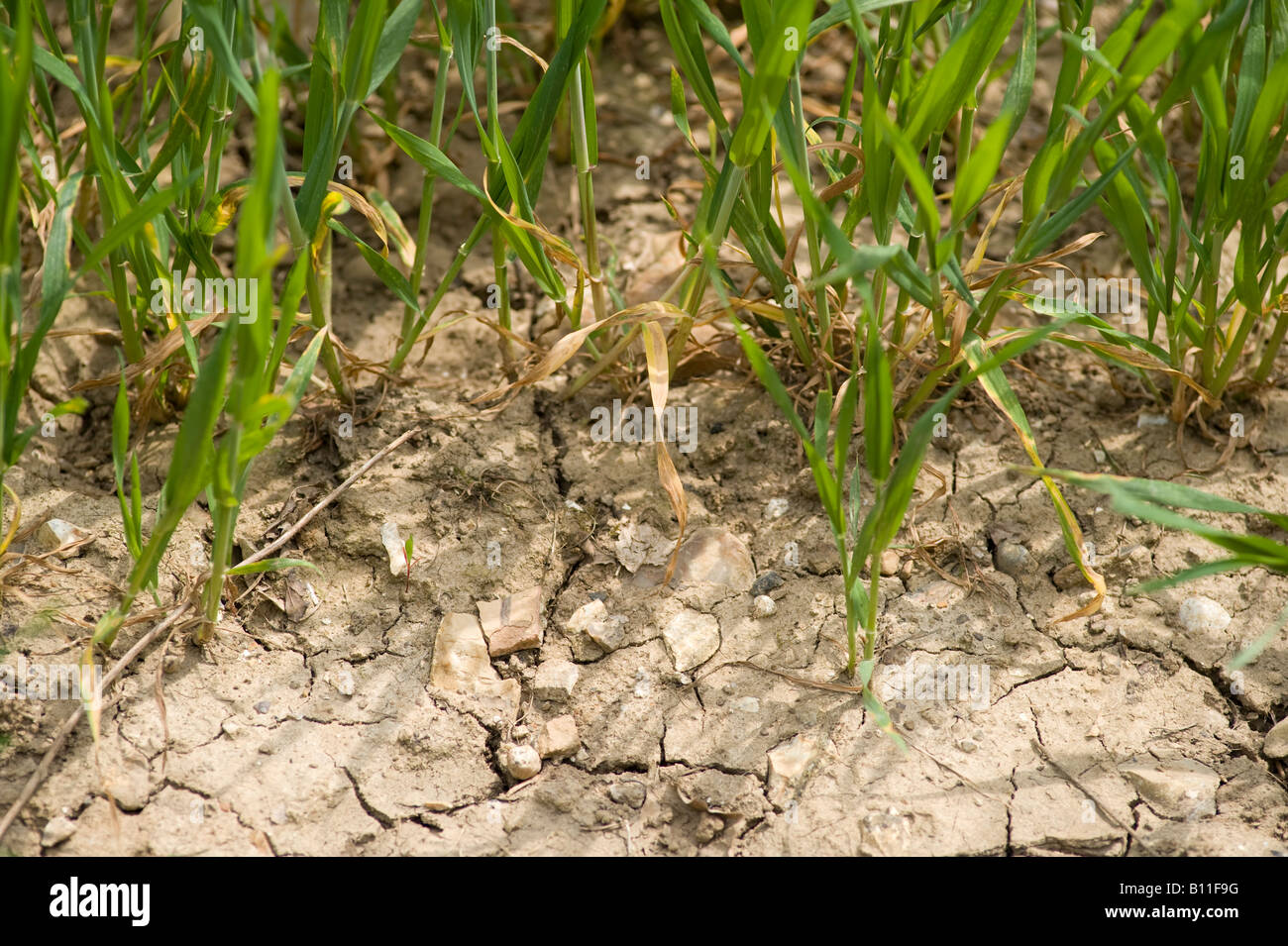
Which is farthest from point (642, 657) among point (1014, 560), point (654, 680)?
point (1014, 560)

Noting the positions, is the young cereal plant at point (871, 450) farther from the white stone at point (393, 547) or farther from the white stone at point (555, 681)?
the white stone at point (393, 547)

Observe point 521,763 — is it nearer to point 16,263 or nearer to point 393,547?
point 393,547

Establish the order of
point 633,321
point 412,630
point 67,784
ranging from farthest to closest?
1. point 633,321
2. point 412,630
3. point 67,784

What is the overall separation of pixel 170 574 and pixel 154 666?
0.17 m

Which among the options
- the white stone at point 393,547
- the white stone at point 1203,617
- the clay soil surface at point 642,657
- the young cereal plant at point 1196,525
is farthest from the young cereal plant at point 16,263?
the white stone at point 1203,617

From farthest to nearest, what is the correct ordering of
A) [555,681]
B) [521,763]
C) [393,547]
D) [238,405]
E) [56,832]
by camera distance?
1. [393,547]
2. [555,681]
3. [521,763]
4. [56,832]
5. [238,405]

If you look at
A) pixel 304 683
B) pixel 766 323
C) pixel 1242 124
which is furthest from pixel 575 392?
pixel 1242 124

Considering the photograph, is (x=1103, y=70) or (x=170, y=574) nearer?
(x=1103, y=70)

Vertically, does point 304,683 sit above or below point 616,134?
below

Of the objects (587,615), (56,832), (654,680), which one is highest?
(587,615)

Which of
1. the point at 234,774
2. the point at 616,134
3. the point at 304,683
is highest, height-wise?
the point at 616,134

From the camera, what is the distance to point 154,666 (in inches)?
63.0

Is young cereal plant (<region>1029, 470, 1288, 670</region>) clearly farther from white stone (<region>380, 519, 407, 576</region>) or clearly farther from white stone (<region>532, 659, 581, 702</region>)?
white stone (<region>380, 519, 407, 576</region>)

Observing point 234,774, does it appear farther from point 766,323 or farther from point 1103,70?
point 1103,70
